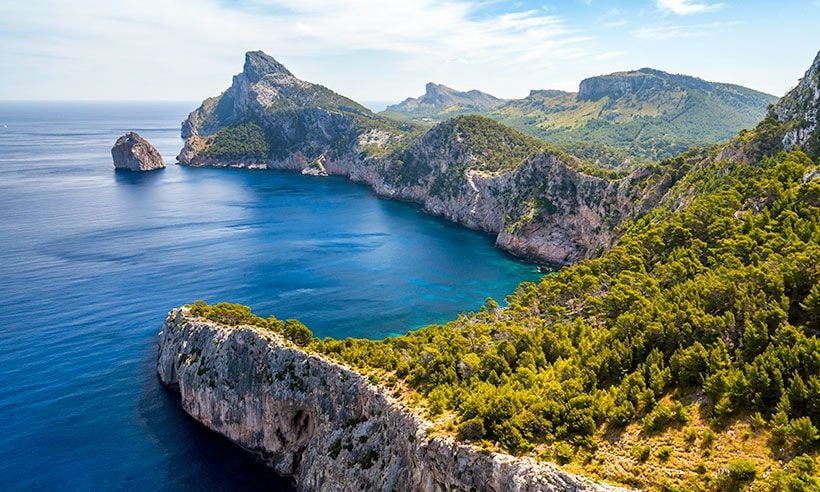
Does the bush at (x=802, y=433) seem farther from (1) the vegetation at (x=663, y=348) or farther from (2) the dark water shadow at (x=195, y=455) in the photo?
(2) the dark water shadow at (x=195, y=455)

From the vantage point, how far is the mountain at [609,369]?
27.6 m

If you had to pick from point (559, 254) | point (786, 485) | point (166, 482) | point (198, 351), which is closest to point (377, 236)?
point (559, 254)

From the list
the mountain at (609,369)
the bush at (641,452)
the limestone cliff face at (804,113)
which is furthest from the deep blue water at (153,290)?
the limestone cliff face at (804,113)

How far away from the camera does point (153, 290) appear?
93188 millimetres

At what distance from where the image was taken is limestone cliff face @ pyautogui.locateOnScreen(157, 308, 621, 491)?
3252cm

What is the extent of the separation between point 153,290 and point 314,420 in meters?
→ 58.4

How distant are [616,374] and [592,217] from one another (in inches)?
3363

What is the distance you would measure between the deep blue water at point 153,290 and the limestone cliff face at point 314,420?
3.07 metres

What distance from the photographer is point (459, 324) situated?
5816 centimetres

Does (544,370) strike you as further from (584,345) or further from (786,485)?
(786,485)

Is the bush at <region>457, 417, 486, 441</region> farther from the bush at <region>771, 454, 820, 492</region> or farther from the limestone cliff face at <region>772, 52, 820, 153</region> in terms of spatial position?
the limestone cliff face at <region>772, 52, 820, 153</region>

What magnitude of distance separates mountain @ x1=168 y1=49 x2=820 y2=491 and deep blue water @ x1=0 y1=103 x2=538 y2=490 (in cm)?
684

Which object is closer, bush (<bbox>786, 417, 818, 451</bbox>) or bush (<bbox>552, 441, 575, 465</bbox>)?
bush (<bbox>786, 417, 818, 451</bbox>)

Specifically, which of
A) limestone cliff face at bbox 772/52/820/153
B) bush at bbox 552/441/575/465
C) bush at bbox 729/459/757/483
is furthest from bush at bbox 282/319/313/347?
limestone cliff face at bbox 772/52/820/153
